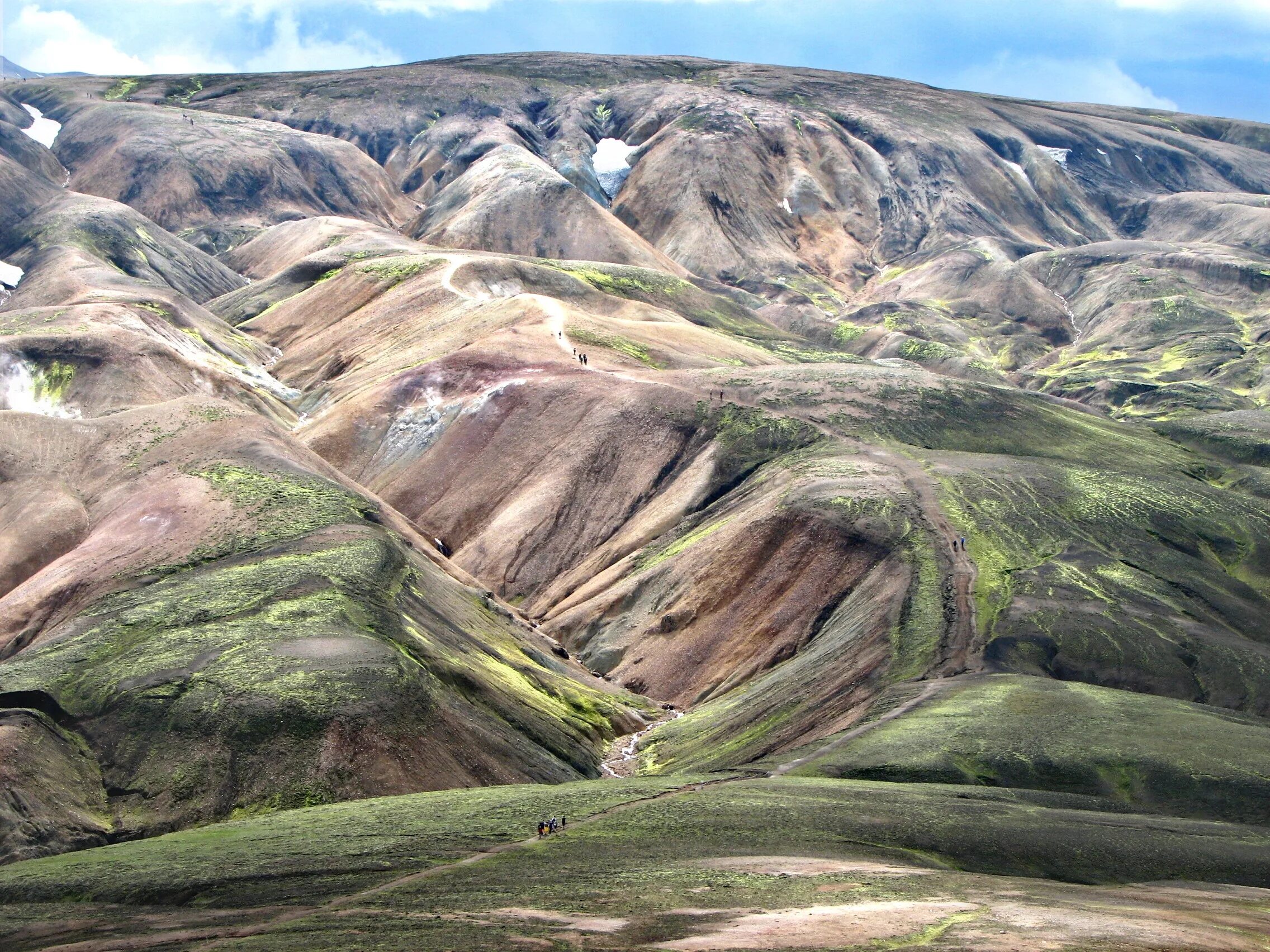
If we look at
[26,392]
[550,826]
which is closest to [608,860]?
[550,826]

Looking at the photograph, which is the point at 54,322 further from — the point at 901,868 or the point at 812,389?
the point at 901,868

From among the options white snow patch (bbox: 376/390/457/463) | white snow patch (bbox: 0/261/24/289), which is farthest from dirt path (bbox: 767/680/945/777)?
white snow patch (bbox: 0/261/24/289)

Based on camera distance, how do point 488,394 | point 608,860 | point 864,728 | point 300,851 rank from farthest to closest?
point 488,394 → point 864,728 → point 300,851 → point 608,860

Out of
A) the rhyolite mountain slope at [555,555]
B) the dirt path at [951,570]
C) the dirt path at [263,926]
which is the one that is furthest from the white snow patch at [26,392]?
the dirt path at [263,926]

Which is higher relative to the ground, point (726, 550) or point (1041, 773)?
point (726, 550)

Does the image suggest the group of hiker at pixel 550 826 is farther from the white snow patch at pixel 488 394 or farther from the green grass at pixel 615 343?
the green grass at pixel 615 343

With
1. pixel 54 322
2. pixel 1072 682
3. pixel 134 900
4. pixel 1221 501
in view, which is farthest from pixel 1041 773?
pixel 54 322

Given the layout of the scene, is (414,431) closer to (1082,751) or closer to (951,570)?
(951,570)
